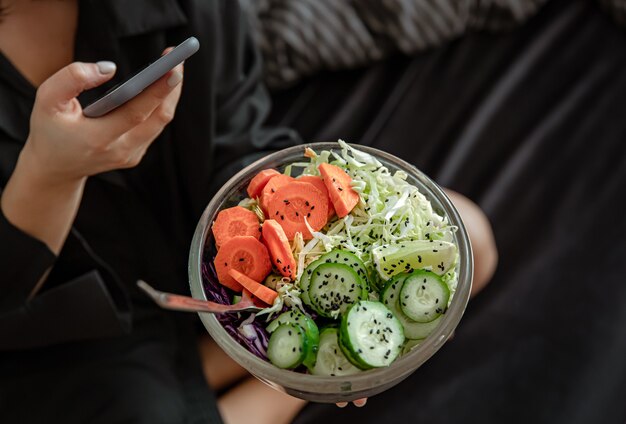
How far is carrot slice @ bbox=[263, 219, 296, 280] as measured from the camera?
0.72 meters

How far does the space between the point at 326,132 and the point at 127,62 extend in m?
0.56

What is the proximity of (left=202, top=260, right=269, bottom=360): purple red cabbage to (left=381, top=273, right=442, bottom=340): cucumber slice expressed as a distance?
0.14 meters

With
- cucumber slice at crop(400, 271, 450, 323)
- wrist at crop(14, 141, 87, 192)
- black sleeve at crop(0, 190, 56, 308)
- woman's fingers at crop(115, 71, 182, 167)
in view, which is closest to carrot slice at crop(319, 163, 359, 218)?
cucumber slice at crop(400, 271, 450, 323)

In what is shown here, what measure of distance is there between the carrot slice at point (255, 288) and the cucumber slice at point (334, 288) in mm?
44

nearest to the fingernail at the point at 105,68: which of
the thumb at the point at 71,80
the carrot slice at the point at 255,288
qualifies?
the thumb at the point at 71,80

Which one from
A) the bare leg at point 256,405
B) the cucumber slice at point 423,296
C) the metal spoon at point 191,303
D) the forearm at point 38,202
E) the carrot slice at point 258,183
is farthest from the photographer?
the bare leg at point 256,405

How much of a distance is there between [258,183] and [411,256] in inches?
8.2

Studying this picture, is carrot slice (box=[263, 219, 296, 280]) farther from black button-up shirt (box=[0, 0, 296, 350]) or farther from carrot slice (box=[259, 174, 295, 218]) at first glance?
black button-up shirt (box=[0, 0, 296, 350])

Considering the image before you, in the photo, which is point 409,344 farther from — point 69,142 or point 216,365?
point 216,365

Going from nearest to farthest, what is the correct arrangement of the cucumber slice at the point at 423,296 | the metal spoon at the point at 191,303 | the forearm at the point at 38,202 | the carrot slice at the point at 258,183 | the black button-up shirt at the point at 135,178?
the metal spoon at the point at 191,303 → the cucumber slice at the point at 423,296 → the carrot slice at the point at 258,183 → the forearm at the point at 38,202 → the black button-up shirt at the point at 135,178

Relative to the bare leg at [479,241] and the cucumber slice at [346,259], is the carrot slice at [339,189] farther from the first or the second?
the bare leg at [479,241]

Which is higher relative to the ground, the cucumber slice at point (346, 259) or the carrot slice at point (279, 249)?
the carrot slice at point (279, 249)

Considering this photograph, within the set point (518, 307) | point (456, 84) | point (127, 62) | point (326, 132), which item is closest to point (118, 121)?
point (127, 62)

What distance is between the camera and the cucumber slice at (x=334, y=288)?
701 mm
